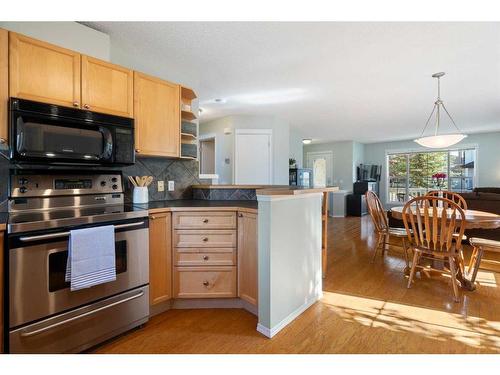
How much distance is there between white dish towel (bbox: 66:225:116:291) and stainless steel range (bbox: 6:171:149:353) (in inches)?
2.0

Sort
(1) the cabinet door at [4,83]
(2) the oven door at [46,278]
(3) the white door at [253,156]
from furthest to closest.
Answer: (3) the white door at [253,156] → (1) the cabinet door at [4,83] → (2) the oven door at [46,278]

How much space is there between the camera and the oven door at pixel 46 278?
1.35 metres

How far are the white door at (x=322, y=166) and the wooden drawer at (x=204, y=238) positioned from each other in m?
6.94

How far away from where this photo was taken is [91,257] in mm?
1559

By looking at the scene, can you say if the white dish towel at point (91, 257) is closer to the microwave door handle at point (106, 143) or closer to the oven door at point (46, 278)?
the oven door at point (46, 278)

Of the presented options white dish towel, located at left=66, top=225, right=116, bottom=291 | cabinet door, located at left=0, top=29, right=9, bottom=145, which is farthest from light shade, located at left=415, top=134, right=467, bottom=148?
cabinet door, located at left=0, top=29, right=9, bottom=145

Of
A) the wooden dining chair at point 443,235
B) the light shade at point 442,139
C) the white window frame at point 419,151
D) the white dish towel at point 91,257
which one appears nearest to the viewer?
the white dish towel at point 91,257

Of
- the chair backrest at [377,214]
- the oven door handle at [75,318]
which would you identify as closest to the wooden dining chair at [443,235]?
the chair backrest at [377,214]

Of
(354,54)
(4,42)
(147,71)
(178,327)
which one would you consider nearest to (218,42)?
(147,71)

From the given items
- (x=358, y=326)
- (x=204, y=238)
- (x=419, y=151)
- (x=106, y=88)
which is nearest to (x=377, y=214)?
(x=358, y=326)

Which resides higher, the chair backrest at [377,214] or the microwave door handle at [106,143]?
the microwave door handle at [106,143]

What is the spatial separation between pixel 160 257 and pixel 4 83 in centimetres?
148

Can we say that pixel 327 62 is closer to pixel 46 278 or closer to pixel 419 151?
pixel 46 278
